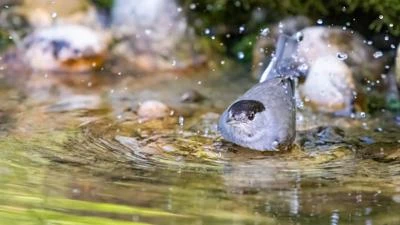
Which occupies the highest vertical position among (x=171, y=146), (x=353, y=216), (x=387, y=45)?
(x=387, y=45)

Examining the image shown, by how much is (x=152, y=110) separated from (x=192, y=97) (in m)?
0.60

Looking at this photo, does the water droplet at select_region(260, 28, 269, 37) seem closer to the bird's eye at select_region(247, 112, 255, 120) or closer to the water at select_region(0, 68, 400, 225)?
the water at select_region(0, 68, 400, 225)

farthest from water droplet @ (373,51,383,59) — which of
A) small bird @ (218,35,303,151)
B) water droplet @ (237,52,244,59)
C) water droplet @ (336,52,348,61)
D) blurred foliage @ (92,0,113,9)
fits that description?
blurred foliage @ (92,0,113,9)

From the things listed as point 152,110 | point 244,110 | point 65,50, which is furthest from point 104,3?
point 244,110

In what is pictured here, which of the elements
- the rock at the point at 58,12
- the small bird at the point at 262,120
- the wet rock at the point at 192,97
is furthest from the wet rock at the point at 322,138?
the rock at the point at 58,12

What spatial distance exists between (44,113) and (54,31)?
1.62m

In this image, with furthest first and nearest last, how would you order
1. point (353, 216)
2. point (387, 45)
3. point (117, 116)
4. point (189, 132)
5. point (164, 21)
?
point (164, 21) → point (387, 45) → point (117, 116) → point (189, 132) → point (353, 216)

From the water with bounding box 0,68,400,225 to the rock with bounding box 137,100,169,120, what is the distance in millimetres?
74

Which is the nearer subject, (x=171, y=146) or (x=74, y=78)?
(x=171, y=146)

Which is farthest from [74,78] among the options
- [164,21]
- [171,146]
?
[171,146]

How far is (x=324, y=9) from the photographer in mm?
5828

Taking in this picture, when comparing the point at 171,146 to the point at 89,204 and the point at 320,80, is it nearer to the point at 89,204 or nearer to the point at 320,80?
the point at 89,204

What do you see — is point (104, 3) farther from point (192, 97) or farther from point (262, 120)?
point (262, 120)

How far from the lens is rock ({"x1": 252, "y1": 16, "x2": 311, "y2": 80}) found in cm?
594
